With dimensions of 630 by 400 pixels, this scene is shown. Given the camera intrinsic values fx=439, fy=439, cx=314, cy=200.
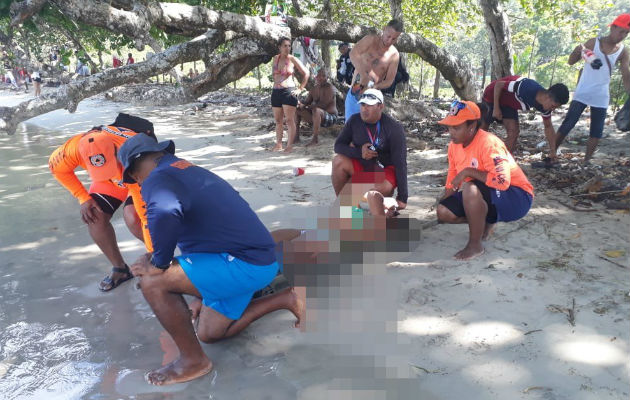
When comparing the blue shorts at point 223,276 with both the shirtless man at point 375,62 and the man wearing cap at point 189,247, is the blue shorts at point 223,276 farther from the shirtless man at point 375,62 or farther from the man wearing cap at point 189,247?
the shirtless man at point 375,62

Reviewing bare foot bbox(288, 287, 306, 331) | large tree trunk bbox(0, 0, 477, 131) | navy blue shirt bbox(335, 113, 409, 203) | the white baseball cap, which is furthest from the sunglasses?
large tree trunk bbox(0, 0, 477, 131)

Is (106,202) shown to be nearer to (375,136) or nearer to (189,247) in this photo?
(189,247)

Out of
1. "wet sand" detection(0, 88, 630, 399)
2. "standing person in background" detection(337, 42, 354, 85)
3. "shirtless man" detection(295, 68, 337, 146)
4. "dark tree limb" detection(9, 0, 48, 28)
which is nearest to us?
"wet sand" detection(0, 88, 630, 399)

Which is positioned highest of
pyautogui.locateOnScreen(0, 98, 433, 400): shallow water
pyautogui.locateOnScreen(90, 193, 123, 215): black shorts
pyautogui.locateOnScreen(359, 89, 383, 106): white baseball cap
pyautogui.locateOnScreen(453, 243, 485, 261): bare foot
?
pyautogui.locateOnScreen(359, 89, 383, 106): white baseball cap

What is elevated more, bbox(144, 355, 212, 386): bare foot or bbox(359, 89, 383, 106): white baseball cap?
bbox(359, 89, 383, 106): white baseball cap

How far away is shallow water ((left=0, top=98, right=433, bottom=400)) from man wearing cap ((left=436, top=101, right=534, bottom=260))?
784 millimetres

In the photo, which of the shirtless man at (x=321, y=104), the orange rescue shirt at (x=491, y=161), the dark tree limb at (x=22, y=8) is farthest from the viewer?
the shirtless man at (x=321, y=104)

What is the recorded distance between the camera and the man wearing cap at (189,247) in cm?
211

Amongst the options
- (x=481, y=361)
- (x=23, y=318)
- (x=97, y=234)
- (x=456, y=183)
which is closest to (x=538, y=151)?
(x=456, y=183)

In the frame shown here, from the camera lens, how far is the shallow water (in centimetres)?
225

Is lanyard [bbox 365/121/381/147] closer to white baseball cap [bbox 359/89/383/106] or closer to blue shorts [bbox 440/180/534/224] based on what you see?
white baseball cap [bbox 359/89/383/106]

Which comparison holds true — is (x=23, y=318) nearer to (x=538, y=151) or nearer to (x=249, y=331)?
(x=249, y=331)

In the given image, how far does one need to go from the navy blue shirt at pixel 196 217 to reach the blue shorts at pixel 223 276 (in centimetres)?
4

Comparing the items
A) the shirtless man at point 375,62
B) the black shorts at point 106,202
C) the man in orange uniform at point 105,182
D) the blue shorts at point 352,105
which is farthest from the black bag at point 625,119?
the black shorts at point 106,202
